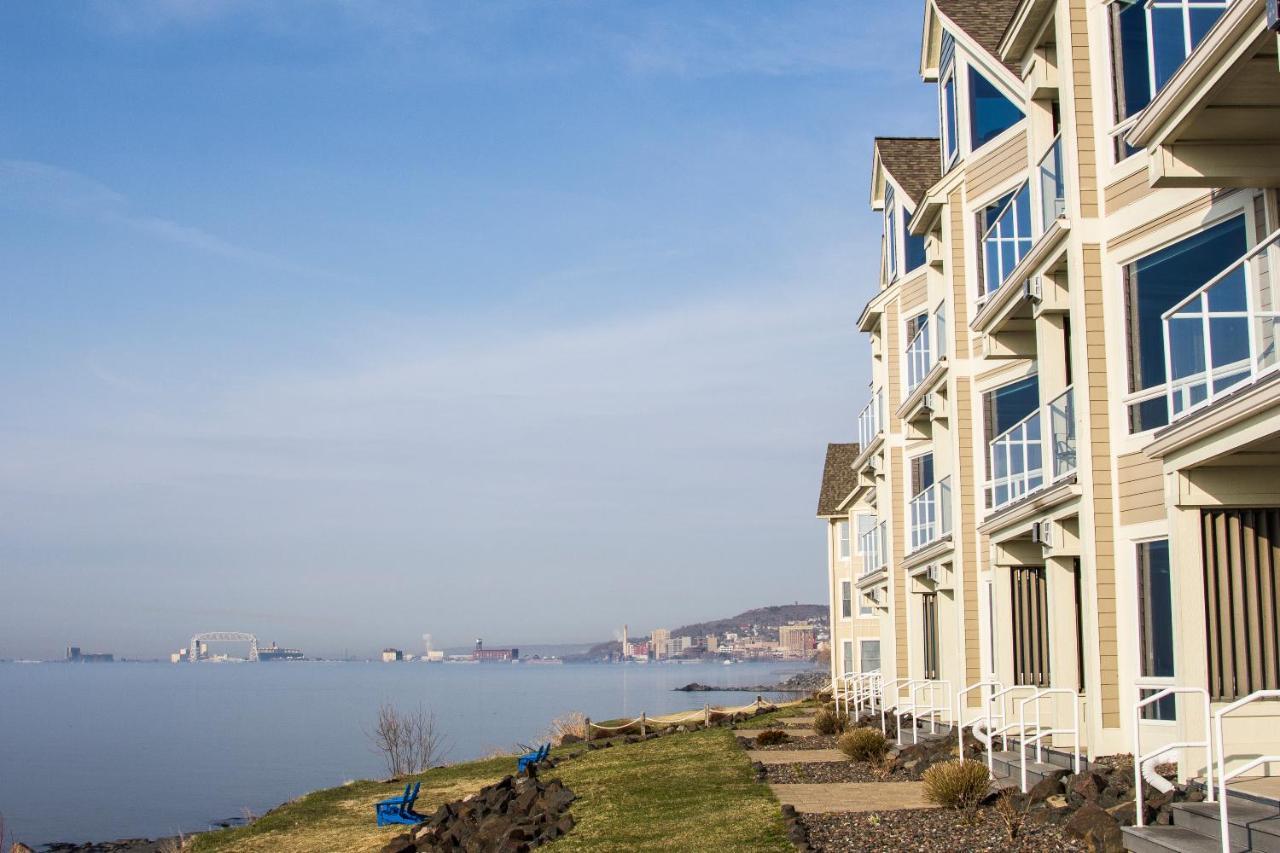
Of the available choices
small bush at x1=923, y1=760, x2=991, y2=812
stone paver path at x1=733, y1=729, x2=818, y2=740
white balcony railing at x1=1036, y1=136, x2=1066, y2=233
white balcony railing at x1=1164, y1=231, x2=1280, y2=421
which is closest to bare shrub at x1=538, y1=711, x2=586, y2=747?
stone paver path at x1=733, y1=729, x2=818, y2=740

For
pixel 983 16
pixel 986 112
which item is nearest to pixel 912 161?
pixel 983 16

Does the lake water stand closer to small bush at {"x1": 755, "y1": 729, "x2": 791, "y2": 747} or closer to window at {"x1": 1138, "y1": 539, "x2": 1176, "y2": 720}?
small bush at {"x1": 755, "y1": 729, "x2": 791, "y2": 747}

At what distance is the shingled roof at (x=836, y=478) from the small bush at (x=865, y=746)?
31.8 metres

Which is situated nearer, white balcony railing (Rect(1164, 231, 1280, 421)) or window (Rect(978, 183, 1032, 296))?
white balcony railing (Rect(1164, 231, 1280, 421))

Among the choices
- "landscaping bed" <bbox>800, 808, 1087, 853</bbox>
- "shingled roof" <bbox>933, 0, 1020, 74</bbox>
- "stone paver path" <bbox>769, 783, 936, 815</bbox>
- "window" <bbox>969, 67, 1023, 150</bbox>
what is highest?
"shingled roof" <bbox>933, 0, 1020, 74</bbox>

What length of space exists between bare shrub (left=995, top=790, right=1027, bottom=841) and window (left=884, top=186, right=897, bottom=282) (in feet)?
69.6

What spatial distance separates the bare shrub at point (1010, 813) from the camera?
12455 mm

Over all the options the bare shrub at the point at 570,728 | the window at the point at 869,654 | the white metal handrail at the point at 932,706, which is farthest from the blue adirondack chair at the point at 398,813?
the window at the point at 869,654

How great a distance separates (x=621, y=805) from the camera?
1859cm

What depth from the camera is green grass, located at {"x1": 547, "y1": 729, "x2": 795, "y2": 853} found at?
47.2ft

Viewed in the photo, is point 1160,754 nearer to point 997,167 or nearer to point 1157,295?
point 1157,295

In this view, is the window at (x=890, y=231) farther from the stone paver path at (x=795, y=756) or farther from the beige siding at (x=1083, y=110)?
the beige siding at (x=1083, y=110)

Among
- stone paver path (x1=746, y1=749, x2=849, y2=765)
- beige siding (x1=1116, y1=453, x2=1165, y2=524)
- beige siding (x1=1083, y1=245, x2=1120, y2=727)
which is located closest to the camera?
beige siding (x1=1116, y1=453, x2=1165, y2=524)

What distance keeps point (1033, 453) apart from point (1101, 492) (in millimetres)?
3688
